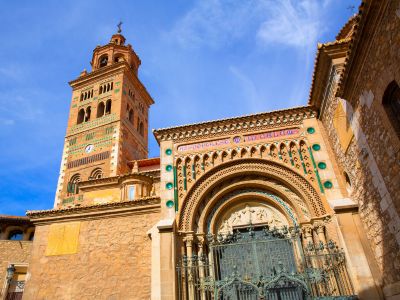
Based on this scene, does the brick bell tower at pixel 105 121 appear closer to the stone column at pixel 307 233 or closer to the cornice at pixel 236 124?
the cornice at pixel 236 124

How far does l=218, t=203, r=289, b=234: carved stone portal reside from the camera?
41.5ft

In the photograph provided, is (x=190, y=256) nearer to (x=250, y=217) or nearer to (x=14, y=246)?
(x=250, y=217)

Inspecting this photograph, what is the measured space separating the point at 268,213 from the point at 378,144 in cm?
571

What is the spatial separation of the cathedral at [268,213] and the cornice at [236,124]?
0.15 feet

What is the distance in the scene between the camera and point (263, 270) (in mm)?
11422

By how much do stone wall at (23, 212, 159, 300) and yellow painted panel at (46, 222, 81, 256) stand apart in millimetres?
186

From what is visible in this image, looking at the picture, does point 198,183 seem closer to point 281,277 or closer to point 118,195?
point 281,277

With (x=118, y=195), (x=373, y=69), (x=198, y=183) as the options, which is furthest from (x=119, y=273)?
(x=373, y=69)

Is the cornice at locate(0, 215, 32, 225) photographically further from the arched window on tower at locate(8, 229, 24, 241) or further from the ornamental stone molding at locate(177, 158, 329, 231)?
the ornamental stone molding at locate(177, 158, 329, 231)

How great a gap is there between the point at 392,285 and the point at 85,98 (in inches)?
1229

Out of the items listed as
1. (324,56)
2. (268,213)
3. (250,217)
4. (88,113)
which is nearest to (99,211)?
(250,217)

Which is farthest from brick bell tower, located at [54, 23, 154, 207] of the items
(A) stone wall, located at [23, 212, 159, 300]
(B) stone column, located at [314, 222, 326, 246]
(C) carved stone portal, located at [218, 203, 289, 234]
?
(B) stone column, located at [314, 222, 326, 246]

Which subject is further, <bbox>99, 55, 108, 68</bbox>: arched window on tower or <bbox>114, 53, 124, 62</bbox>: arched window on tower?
<bbox>99, 55, 108, 68</bbox>: arched window on tower

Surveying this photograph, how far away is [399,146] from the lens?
7.20 m
